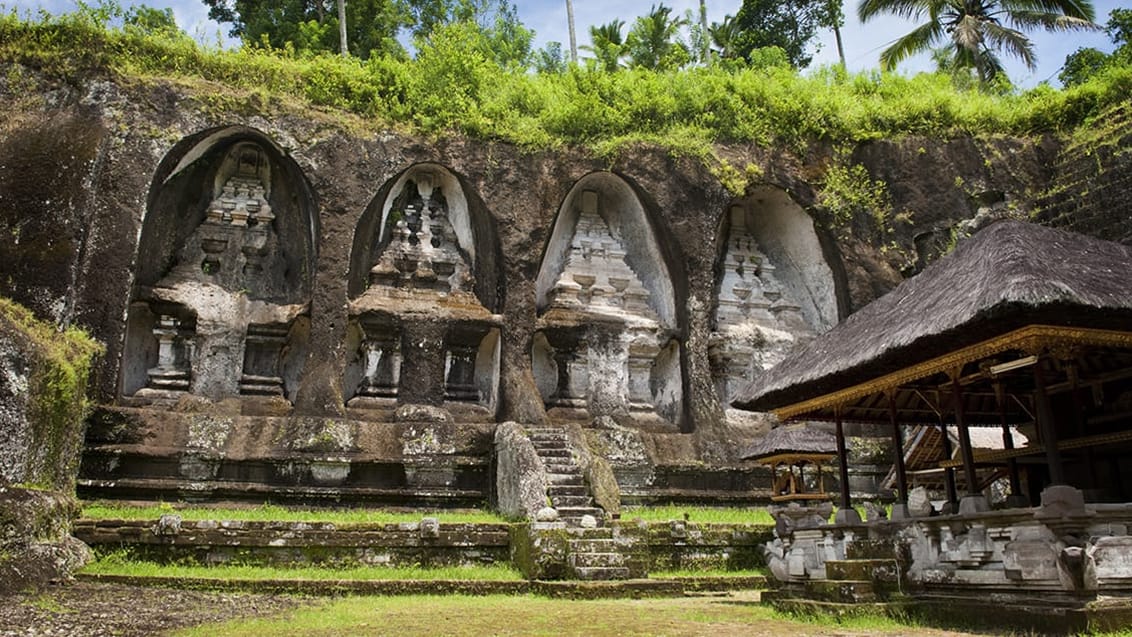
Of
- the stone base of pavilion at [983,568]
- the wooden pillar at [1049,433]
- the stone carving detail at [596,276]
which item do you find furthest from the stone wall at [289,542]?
the stone carving detail at [596,276]

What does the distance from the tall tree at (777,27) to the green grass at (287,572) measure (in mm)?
24688

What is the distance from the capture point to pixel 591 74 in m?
17.7

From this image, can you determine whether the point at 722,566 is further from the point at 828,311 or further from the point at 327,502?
the point at 828,311

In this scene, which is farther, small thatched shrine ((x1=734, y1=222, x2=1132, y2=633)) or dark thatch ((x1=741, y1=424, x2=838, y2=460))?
dark thatch ((x1=741, y1=424, x2=838, y2=460))

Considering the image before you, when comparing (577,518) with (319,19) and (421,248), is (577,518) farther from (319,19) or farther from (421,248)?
(319,19)

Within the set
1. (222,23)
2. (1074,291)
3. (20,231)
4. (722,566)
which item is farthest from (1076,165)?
(222,23)

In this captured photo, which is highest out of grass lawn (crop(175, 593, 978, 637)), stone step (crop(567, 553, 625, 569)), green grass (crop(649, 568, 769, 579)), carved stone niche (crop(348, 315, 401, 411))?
carved stone niche (crop(348, 315, 401, 411))

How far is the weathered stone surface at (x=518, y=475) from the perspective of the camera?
11844 millimetres

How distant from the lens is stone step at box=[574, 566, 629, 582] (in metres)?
9.91

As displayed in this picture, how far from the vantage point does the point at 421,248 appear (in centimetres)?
1634

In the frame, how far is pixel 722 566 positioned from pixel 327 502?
5.64m

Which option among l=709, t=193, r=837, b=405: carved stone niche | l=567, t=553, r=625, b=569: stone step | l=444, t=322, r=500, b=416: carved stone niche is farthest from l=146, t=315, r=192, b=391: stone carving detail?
l=709, t=193, r=837, b=405: carved stone niche

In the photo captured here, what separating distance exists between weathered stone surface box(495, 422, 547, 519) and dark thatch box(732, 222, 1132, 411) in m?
3.60

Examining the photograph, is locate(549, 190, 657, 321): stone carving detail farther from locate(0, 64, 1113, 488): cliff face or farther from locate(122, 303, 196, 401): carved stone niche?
locate(122, 303, 196, 401): carved stone niche
